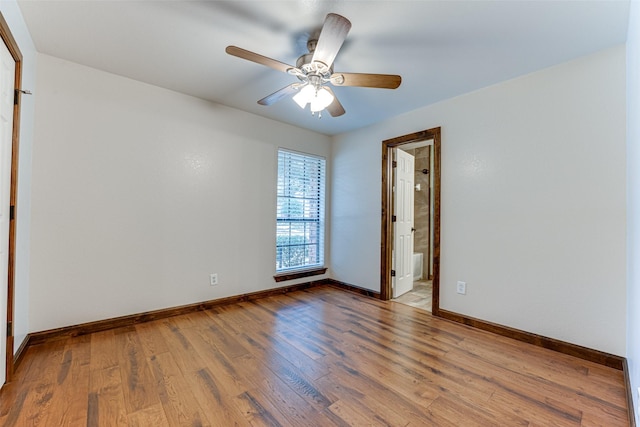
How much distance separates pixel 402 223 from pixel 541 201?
1630 millimetres

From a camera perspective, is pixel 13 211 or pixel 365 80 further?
pixel 365 80

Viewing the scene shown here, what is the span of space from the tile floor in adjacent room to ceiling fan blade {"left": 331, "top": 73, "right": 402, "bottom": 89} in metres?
2.51

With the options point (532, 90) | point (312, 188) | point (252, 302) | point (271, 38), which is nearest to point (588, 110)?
point (532, 90)

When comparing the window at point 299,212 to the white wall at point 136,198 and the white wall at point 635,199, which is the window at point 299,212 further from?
the white wall at point 635,199

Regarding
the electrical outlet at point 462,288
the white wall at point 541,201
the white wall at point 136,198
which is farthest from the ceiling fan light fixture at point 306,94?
the electrical outlet at point 462,288

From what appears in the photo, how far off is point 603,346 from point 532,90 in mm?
2095

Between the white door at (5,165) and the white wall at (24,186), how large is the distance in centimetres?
27

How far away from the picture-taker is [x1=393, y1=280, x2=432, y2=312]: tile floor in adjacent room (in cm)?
332

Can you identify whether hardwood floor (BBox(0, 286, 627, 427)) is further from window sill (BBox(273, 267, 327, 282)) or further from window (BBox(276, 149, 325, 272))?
window (BBox(276, 149, 325, 272))

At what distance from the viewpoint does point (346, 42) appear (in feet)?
6.44

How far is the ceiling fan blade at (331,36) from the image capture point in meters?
1.37

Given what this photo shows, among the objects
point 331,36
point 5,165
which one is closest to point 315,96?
point 331,36

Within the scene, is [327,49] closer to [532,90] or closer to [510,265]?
[532,90]

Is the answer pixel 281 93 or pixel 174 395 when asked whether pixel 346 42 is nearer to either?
pixel 281 93
